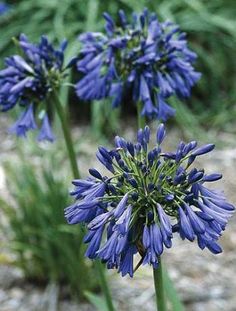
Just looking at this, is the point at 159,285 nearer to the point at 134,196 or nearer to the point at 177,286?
the point at 134,196

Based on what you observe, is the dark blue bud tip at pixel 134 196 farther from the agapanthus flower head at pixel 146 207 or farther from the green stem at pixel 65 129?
the green stem at pixel 65 129

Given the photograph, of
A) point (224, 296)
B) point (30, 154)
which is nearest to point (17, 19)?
point (30, 154)

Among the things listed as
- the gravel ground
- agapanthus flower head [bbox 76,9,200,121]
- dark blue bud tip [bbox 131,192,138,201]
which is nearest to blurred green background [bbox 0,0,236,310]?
the gravel ground

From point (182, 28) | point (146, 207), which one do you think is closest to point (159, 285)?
point (146, 207)

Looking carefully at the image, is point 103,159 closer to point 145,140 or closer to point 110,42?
point 145,140

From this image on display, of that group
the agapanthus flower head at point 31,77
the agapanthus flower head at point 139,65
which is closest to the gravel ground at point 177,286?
the agapanthus flower head at point 139,65

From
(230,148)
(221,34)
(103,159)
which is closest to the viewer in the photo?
(103,159)
